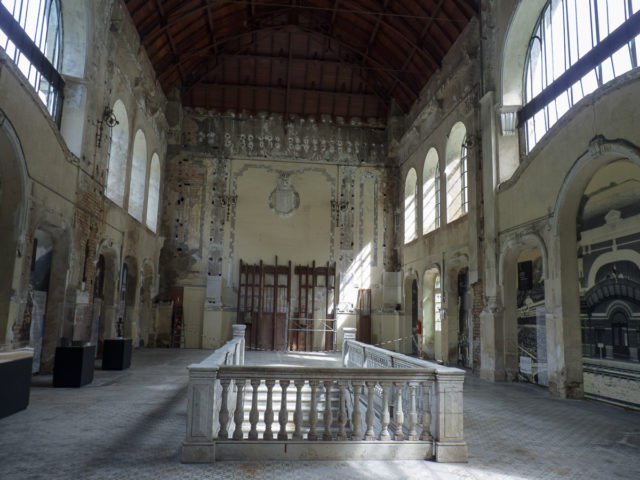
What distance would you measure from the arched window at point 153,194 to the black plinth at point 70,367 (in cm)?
970

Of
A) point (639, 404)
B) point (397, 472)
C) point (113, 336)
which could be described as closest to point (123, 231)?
point (113, 336)

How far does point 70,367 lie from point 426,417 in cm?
670

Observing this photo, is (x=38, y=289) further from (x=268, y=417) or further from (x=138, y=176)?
(x=268, y=417)

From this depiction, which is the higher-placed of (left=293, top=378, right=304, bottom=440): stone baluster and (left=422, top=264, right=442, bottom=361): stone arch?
(left=422, top=264, right=442, bottom=361): stone arch

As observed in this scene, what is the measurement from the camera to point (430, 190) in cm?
1703

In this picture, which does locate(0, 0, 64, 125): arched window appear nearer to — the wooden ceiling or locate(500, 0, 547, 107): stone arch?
the wooden ceiling

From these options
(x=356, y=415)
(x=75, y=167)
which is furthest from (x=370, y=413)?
(x=75, y=167)

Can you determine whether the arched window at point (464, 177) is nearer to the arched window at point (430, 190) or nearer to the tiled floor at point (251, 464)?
the arched window at point (430, 190)

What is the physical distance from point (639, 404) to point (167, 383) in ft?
27.2

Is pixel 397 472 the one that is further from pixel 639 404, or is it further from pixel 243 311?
pixel 243 311

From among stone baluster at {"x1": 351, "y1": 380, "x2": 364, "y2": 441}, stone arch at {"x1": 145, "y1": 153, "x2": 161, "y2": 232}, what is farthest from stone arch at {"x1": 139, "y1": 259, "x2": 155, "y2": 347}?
stone baluster at {"x1": 351, "y1": 380, "x2": 364, "y2": 441}

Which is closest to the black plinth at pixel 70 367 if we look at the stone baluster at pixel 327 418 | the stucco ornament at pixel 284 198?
the stone baluster at pixel 327 418

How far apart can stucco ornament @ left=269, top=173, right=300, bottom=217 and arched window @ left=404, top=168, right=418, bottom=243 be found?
180 inches

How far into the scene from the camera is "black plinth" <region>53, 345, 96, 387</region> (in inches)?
339
